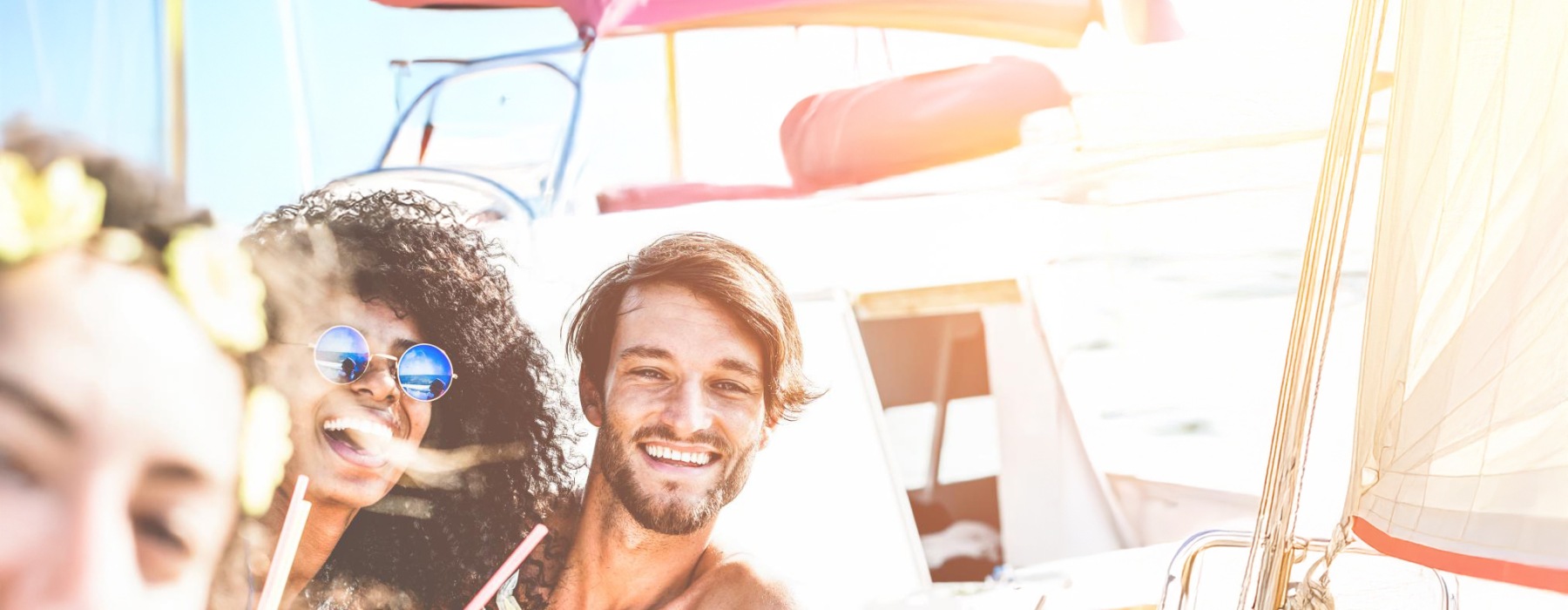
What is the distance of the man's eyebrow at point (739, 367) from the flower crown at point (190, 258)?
0.62 meters

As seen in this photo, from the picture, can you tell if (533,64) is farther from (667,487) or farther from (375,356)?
(667,487)

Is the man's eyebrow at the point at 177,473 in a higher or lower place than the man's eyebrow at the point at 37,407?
lower

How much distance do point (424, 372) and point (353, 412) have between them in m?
0.11

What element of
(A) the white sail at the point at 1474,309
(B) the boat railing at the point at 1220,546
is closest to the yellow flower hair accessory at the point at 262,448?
(B) the boat railing at the point at 1220,546

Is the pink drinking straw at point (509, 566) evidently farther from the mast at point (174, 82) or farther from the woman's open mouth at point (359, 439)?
the mast at point (174, 82)

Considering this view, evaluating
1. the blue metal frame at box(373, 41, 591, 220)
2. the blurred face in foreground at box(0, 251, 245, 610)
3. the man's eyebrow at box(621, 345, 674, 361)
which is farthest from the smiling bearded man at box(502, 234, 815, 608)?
the blurred face in foreground at box(0, 251, 245, 610)

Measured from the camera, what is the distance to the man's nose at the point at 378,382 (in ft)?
5.20

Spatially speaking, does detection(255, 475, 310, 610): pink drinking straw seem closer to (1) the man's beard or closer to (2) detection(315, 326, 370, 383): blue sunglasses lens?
(2) detection(315, 326, 370, 383): blue sunglasses lens

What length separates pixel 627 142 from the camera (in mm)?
1654

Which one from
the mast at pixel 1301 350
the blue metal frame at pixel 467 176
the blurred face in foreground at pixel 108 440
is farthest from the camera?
the blue metal frame at pixel 467 176

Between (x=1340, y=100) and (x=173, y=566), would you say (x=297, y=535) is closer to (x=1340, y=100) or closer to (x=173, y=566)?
(x=173, y=566)

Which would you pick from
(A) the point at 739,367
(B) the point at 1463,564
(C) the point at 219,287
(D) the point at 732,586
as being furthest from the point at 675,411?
(B) the point at 1463,564

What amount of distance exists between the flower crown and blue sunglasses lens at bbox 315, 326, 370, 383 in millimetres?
75

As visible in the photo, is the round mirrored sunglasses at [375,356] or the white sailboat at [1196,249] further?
the round mirrored sunglasses at [375,356]
